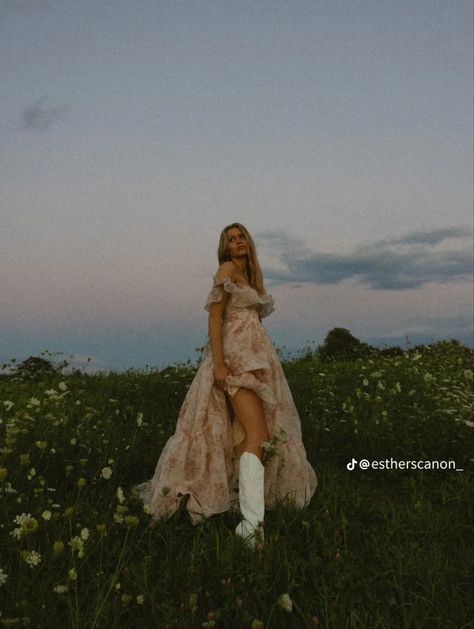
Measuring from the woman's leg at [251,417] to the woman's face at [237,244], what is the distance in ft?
4.34

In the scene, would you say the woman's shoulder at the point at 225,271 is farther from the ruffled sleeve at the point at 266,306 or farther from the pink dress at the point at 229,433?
the ruffled sleeve at the point at 266,306

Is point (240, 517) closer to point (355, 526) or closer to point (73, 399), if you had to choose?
point (355, 526)

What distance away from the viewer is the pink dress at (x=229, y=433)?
18.2 ft

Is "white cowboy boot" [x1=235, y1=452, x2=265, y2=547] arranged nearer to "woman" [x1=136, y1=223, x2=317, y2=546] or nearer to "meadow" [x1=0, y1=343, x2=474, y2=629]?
"woman" [x1=136, y1=223, x2=317, y2=546]

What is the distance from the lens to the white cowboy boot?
505 cm

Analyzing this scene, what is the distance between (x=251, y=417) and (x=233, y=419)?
43cm

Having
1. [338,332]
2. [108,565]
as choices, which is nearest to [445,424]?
[108,565]

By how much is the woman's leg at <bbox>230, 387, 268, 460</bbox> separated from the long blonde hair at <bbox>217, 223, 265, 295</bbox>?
1.10 metres

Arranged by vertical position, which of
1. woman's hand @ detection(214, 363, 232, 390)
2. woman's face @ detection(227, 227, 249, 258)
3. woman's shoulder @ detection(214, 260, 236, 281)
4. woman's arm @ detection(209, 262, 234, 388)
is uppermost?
woman's face @ detection(227, 227, 249, 258)

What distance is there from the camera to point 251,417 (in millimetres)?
5469

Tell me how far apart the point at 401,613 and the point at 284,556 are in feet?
2.98

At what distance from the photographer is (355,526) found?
5715 millimetres

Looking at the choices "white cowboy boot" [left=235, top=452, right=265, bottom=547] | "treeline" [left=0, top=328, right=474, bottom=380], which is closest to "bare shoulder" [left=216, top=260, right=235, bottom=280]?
"white cowboy boot" [left=235, top=452, right=265, bottom=547]

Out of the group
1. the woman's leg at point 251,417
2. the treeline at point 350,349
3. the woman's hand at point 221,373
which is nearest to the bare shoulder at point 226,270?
the woman's hand at point 221,373
